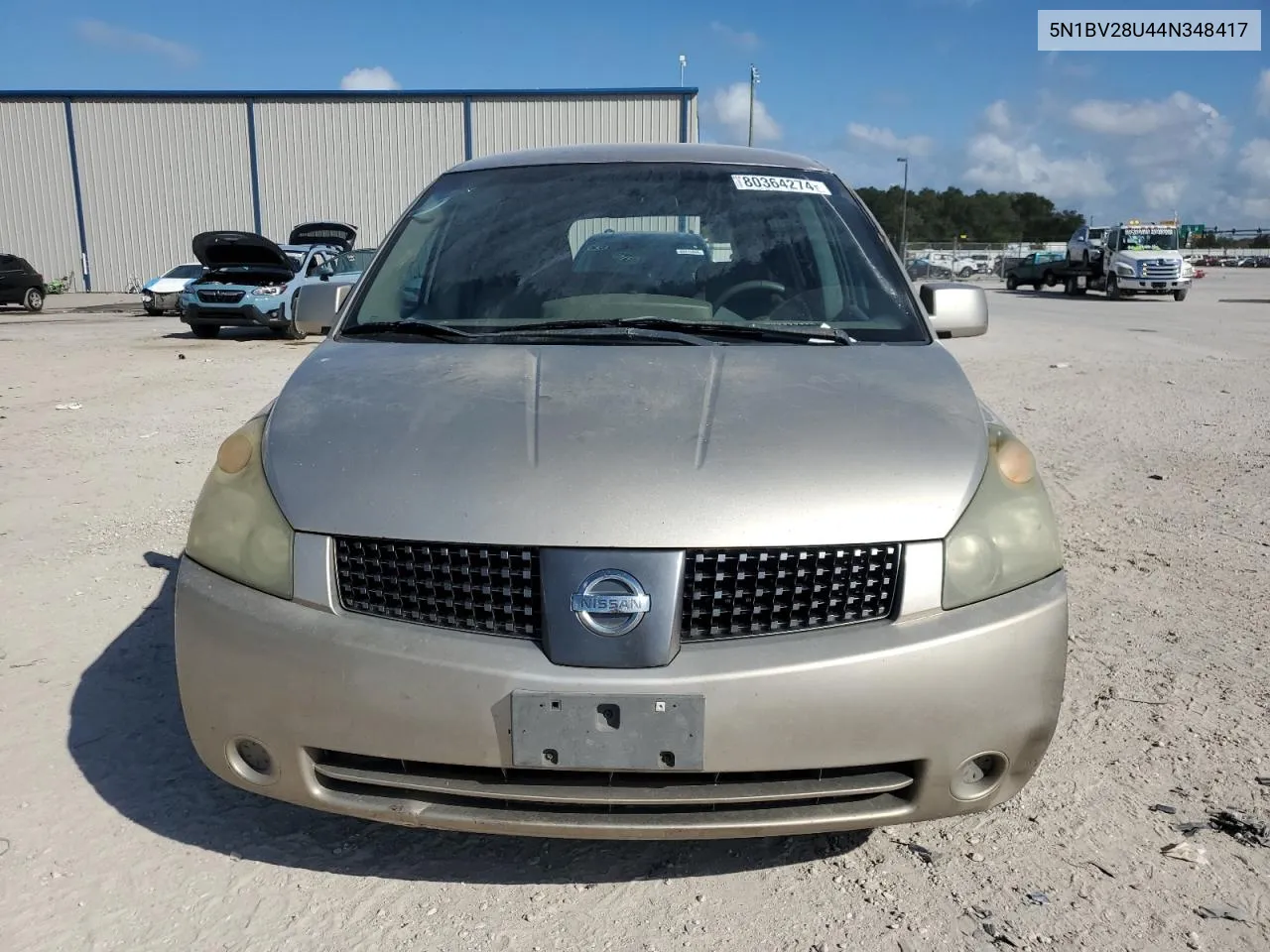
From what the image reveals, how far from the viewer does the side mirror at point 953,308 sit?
3.19 metres

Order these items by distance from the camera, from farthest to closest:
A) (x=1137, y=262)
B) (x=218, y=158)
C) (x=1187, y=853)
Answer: (x=218, y=158)
(x=1137, y=262)
(x=1187, y=853)

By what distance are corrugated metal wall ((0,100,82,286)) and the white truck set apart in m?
34.2

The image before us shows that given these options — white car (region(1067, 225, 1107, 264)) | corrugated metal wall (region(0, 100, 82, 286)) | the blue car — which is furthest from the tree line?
the blue car

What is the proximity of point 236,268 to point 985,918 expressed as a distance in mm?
16956

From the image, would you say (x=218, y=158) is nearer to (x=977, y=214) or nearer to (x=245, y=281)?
(x=245, y=281)

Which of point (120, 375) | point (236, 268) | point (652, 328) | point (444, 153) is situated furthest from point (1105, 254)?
point (652, 328)

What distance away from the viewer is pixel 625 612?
1.84m

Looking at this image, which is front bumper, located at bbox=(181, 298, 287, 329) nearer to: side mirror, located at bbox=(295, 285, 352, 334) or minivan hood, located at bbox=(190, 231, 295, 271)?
minivan hood, located at bbox=(190, 231, 295, 271)

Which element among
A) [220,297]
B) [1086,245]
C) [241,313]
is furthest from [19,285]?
[1086,245]

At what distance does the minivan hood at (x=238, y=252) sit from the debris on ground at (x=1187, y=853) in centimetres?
1689

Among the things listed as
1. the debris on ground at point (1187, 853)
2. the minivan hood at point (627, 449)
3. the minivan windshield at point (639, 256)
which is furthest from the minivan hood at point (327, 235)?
the debris on ground at point (1187, 853)

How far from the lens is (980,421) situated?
2.27 m

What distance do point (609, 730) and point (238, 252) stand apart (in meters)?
17.3

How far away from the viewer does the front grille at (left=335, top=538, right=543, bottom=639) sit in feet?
6.24
